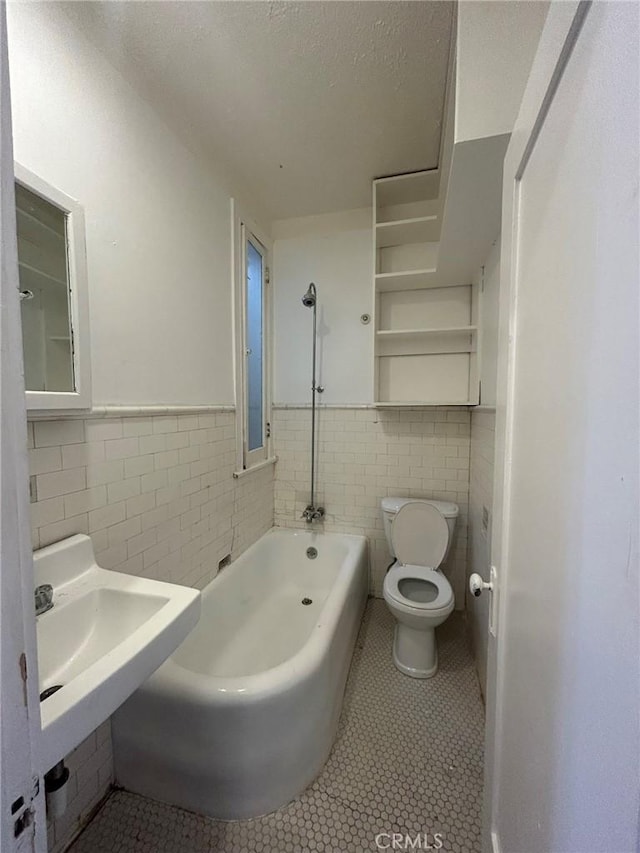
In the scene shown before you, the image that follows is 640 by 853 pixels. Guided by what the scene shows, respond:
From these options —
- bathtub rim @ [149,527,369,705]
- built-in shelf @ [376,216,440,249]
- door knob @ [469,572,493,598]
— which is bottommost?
bathtub rim @ [149,527,369,705]

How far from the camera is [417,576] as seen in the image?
183 centimetres

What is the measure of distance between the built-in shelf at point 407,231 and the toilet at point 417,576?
168 cm

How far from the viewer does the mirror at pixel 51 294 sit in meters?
0.87

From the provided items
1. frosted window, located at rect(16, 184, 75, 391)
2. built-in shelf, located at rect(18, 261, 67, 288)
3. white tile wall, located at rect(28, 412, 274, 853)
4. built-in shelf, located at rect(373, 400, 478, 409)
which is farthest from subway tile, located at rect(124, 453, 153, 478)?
built-in shelf, located at rect(373, 400, 478, 409)

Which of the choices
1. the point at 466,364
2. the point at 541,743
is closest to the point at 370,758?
the point at 541,743

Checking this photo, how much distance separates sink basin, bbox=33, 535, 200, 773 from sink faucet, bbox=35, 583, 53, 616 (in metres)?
0.02

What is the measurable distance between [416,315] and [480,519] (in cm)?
135

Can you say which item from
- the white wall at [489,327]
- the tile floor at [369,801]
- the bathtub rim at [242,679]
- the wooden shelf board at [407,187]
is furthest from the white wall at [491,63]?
the tile floor at [369,801]

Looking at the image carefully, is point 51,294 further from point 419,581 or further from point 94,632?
point 419,581

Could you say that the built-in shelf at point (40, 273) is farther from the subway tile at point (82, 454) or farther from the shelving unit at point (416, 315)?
the shelving unit at point (416, 315)

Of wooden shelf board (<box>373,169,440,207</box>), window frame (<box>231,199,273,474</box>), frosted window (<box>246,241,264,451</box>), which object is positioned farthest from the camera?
frosted window (<box>246,241,264,451</box>)

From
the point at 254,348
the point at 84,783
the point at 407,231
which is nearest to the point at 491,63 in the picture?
the point at 407,231

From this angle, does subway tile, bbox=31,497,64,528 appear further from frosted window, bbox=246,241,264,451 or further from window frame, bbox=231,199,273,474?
frosted window, bbox=246,241,264,451

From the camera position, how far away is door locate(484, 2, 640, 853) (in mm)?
286
